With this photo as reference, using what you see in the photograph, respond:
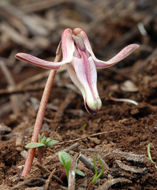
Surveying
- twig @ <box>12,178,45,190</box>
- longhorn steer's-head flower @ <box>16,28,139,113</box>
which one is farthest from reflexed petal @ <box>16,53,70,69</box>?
twig @ <box>12,178,45,190</box>

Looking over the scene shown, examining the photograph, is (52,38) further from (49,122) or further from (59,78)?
(49,122)

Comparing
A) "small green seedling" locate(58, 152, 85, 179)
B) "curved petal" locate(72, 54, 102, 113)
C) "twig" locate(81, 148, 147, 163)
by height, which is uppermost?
"curved petal" locate(72, 54, 102, 113)

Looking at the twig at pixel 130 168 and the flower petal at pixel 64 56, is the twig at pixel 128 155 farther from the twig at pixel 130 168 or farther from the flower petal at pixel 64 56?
the flower petal at pixel 64 56

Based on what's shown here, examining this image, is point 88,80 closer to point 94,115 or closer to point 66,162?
Result: point 66,162

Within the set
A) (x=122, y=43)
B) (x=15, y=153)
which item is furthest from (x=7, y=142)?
(x=122, y=43)

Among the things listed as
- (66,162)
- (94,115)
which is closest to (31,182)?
(66,162)

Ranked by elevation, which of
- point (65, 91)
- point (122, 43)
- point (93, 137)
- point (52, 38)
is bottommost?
point (93, 137)

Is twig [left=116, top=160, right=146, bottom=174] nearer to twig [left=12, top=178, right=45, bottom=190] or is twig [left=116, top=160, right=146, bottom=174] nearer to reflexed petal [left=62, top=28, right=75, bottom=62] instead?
twig [left=12, top=178, right=45, bottom=190]
